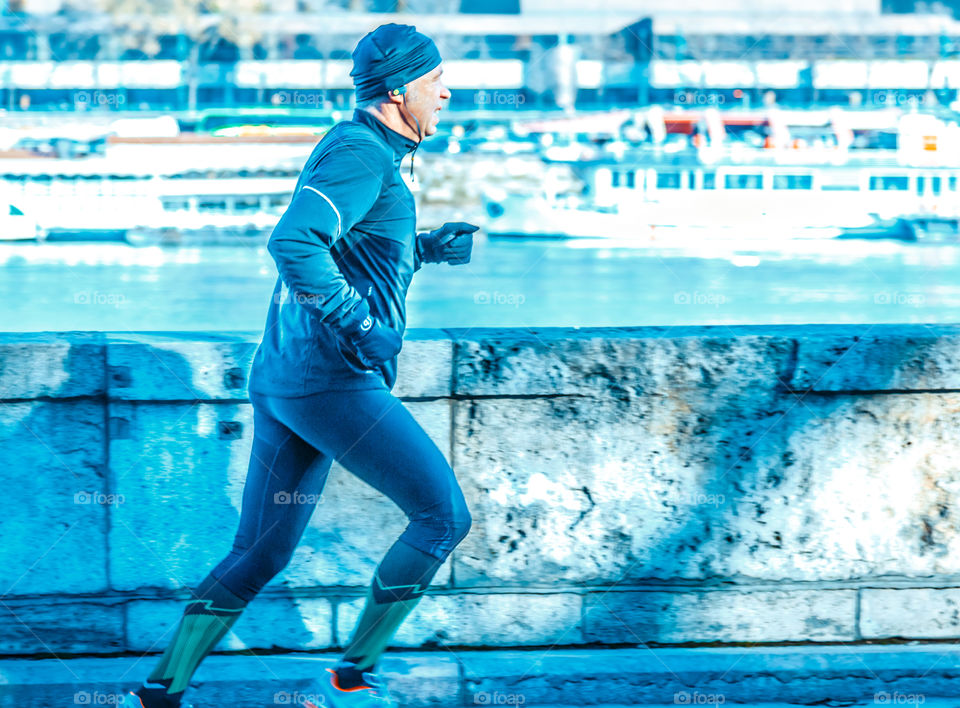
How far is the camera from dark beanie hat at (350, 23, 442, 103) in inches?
105

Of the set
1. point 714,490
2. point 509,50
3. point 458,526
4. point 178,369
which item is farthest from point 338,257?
point 509,50

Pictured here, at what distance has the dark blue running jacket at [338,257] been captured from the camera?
248 cm

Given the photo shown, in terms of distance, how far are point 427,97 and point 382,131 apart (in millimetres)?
135

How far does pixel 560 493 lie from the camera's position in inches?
139

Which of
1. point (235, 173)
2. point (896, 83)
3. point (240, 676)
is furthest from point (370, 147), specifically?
point (896, 83)

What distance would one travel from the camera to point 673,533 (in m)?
3.56

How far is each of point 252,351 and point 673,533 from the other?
1.36m

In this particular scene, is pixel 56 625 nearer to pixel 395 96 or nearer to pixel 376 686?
pixel 376 686

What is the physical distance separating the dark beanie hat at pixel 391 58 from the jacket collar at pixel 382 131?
1.8 inches

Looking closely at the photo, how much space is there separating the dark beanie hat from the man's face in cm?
2

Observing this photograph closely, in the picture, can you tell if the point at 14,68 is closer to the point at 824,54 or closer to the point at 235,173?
the point at 235,173

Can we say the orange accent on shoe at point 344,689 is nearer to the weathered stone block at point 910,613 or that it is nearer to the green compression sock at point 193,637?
the green compression sock at point 193,637

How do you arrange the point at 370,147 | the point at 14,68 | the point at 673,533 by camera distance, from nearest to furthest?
the point at 370,147
the point at 673,533
the point at 14,68

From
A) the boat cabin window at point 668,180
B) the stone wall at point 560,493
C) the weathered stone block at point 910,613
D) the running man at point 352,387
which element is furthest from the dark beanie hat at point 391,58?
the boat cabin window at point 668,180
